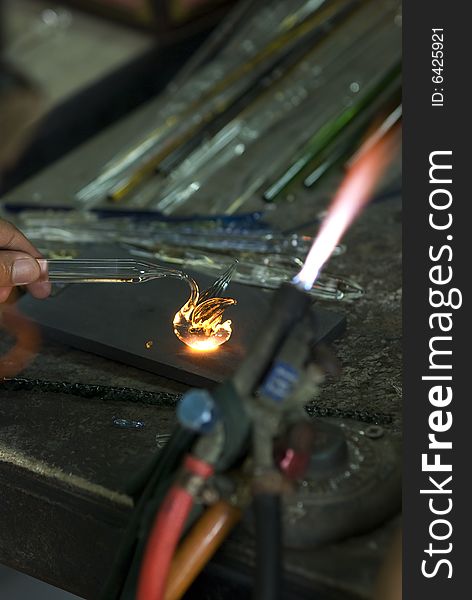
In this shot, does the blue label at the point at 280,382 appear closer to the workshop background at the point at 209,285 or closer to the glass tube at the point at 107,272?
the workshop background at the point at 209,285

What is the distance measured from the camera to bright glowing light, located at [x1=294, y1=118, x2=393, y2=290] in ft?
4.94

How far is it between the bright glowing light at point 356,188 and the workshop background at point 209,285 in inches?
0.7

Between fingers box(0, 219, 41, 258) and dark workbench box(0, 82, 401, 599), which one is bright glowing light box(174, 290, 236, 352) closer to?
dark workbench box(0, 82, 401, 599)

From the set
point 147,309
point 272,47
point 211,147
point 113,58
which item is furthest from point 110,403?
point 113,58

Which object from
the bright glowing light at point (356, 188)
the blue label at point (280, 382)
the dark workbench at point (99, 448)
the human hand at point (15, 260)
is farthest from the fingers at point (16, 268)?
the blue label at point (280, 382)

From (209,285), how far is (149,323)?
0.10 meters

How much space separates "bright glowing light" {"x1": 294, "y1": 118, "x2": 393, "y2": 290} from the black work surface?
158mm

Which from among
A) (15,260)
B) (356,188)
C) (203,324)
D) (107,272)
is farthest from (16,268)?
(356,188)

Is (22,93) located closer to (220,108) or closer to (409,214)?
(220,108)

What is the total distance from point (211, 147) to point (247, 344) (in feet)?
2.34

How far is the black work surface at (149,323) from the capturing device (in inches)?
50.9

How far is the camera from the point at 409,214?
1.21 meters

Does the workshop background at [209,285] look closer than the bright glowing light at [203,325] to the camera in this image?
Yes

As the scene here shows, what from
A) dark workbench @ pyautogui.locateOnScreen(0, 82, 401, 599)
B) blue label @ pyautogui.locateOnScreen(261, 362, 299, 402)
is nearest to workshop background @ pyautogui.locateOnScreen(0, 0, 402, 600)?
dark workbench @ pyautogui.locateOnScreen(0, 82, 401, 599)
